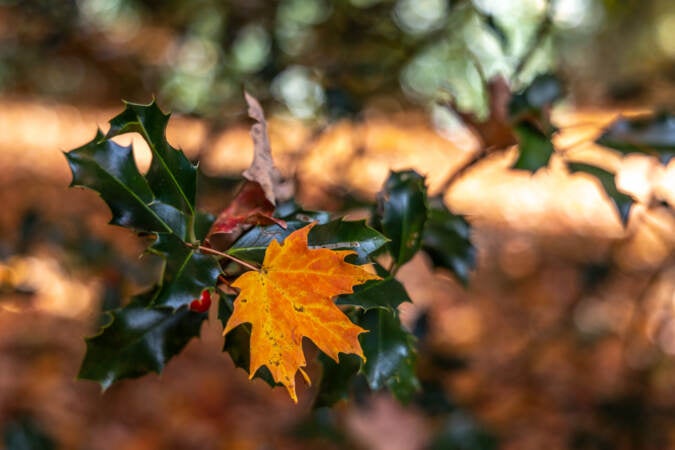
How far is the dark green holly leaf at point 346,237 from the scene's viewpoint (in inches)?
23.6

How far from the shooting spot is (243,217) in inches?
25.4

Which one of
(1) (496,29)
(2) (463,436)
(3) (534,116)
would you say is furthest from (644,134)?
(2) (463,436)

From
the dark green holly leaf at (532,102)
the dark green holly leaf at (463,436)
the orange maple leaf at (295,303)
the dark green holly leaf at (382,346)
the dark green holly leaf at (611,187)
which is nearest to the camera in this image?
the orange maple leaf at (295,303)

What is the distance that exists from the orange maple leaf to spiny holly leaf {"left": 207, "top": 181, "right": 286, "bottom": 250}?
5cm

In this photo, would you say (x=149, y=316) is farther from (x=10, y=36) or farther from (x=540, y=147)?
(x=10, y=36)

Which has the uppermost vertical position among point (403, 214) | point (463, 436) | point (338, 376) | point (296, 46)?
point (403, 214)

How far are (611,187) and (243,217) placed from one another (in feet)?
1.51

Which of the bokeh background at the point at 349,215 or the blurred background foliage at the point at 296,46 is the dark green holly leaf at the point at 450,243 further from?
the blurred background foliage at the point at 296,46

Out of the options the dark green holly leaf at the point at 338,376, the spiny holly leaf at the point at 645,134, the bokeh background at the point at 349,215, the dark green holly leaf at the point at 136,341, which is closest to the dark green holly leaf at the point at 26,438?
the bokeh background at the point at 349,215

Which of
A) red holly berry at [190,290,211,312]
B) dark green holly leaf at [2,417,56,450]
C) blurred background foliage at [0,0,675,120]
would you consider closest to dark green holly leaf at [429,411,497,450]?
blurred background foliage at [0,0,675,120]

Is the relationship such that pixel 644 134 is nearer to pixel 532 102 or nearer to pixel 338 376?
pixel 532 102

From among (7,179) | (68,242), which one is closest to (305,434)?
(68,242)

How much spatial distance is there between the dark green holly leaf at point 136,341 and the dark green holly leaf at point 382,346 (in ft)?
0.56

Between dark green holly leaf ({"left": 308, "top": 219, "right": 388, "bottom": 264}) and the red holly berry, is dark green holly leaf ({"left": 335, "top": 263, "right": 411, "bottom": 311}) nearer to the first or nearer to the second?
dark green holly leaf ({"left": 308, "top": 219, "right": 388, "bottom": 264})
